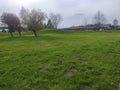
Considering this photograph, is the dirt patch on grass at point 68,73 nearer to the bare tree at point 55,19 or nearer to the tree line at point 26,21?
the tree line at point 26,21

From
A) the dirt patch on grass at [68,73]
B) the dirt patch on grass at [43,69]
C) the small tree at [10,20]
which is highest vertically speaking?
the small tree at [10,20]

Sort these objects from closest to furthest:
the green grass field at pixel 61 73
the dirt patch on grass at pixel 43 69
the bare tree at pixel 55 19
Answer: the green grass field at pixel 61 73, the dirt patch on grass at pixel 43 69, the bare tree at pixel 55 19

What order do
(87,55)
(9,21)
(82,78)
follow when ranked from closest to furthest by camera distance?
(82,78) < (87,55) < (9,21)

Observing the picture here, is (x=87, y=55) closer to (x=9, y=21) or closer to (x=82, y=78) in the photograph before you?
(x=82, y=78)

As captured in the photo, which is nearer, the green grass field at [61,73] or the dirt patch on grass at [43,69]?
the green grass field at [61,73]

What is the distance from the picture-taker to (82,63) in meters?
11.8

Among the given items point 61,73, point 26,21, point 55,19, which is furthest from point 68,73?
point 55,19

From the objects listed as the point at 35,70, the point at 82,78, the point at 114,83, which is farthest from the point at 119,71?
the point at 35,70

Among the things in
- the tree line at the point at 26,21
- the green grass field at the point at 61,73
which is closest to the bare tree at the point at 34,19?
the tree line at the point at 26,21

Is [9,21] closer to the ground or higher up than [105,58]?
higher up

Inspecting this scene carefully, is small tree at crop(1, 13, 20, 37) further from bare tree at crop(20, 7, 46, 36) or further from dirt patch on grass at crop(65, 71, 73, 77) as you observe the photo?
dirt patch on grass at crop(65, 71, 73, 77)

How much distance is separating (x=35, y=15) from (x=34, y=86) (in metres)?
39.9

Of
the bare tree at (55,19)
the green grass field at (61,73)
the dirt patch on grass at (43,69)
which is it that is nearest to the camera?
the green grass field at (61,73)

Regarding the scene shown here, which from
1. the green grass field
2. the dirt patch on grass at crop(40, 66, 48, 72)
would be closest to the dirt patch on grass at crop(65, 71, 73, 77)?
the green grass field
